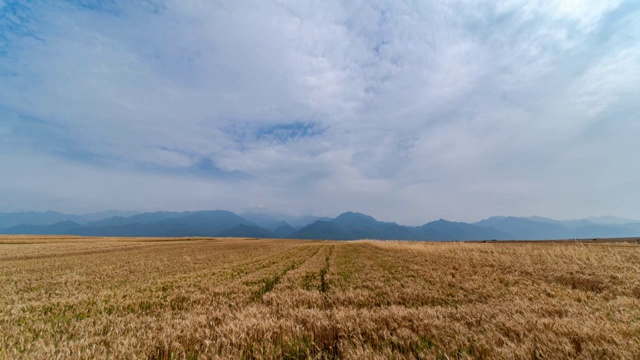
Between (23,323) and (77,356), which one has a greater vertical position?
(77,356)

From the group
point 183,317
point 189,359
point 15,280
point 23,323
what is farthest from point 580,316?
point 15,280

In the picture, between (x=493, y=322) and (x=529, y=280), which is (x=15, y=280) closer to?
(x=493, y=322)

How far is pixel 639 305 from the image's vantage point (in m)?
6.94

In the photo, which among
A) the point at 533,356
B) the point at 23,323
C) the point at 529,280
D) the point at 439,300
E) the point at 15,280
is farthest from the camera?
the point at 15,280

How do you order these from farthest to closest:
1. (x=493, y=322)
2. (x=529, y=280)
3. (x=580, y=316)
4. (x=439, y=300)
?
(x=529, y=280) → (x=439, y=300) → (x=580, y=316) → (x=493, y=322)

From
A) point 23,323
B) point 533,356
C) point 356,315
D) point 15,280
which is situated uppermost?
point 533,356

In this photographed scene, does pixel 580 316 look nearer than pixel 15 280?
Yes

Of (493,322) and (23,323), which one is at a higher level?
(493,322)

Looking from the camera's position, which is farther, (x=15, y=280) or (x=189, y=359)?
(x=15, y=280)

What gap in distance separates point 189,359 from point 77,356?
1.83 m

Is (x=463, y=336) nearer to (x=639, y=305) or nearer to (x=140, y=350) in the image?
(x=140, y=350)

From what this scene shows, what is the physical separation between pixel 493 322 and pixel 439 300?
10.7 ft

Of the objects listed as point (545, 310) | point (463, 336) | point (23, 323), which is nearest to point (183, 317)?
point (23, 323)

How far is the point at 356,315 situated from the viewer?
6285 mm
